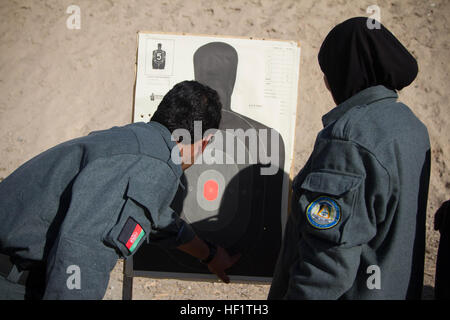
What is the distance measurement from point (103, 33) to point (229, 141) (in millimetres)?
1099

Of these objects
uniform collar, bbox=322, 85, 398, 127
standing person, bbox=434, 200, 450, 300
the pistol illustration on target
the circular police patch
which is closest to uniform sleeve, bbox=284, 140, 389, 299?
the circular police patch

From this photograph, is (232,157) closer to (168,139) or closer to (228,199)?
(228,199)

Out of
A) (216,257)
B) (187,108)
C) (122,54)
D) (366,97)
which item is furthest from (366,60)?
(122,54)

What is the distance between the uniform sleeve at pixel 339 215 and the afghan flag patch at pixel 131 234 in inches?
16.9

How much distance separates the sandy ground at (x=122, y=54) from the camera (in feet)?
6.34

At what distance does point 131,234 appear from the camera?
86 centimetres

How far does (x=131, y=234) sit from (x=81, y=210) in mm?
143

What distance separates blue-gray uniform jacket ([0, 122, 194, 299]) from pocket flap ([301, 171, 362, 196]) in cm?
40

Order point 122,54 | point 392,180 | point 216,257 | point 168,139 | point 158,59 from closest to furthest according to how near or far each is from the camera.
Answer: point 392,180 → point 168,139 → point 216,257 → point 158,59 → point 122,54

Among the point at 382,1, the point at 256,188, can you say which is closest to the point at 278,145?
the point at 256,188

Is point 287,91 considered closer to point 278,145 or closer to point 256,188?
point 278,145

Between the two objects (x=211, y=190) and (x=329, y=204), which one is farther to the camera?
(x=211, y=190)

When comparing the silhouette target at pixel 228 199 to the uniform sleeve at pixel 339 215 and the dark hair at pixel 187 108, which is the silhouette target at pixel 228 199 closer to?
the dark hair at pixel 187 108

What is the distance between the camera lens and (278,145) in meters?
1.57
